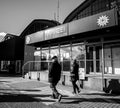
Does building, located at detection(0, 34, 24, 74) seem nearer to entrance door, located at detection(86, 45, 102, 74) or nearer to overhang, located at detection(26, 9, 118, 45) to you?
overhang, located at detection(26, 9, 118, 45)

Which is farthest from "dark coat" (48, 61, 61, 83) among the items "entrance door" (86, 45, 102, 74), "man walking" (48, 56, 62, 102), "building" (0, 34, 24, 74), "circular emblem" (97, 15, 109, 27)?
"building" (0, 34, 24, 74)

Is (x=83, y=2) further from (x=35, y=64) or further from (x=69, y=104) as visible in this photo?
(x=69, y=104)

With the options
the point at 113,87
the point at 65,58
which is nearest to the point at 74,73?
the point at 113,87

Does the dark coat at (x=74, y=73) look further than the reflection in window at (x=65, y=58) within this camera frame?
No

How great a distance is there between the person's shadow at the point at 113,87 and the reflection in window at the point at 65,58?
4.71 m

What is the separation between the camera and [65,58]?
13367 mm

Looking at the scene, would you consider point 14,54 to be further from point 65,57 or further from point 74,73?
point 74,73

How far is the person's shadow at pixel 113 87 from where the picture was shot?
774 cm

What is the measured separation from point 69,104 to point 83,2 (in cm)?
1921

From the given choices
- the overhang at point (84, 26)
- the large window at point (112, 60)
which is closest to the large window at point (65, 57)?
the overhang at point (84, 26)

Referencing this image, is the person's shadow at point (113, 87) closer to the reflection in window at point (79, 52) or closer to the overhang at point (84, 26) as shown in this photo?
the overhang at point (84, 26)

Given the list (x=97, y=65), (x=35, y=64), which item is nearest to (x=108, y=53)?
(x=97, y=65)

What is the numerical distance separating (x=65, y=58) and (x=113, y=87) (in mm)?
6187

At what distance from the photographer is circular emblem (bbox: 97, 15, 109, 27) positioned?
872 cm
